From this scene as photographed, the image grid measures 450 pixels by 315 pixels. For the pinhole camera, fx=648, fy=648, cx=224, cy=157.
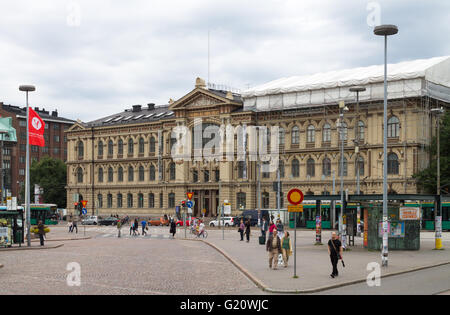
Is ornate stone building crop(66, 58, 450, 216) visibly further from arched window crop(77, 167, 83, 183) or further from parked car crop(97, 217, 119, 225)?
parked car crop(97, 217, 119, 225)

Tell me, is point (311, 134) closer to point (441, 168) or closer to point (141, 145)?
point (441, 168)

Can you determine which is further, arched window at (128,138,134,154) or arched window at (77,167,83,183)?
arched window at (77,167,83,183)

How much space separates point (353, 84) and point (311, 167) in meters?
12.2

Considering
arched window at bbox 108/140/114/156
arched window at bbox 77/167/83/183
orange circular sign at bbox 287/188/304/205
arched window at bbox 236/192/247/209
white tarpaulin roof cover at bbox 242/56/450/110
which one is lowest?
arched window at bbox 236/192/247/209

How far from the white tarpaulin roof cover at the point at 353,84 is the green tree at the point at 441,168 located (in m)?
4.43

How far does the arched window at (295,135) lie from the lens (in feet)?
273

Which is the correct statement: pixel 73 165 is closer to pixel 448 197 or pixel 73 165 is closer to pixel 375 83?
pixel 375 83

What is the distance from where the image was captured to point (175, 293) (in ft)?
61.9

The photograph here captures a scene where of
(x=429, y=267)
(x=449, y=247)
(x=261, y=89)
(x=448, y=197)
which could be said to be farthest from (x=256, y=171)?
(x=429, y=267)

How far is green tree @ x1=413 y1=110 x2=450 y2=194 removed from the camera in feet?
220

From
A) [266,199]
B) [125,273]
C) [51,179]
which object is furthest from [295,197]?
[51,179]

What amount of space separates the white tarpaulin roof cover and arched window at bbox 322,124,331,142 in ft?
10.4

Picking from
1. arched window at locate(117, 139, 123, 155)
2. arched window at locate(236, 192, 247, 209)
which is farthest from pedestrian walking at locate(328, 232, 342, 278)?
arched window at locate(117, 139, 123, 155)
